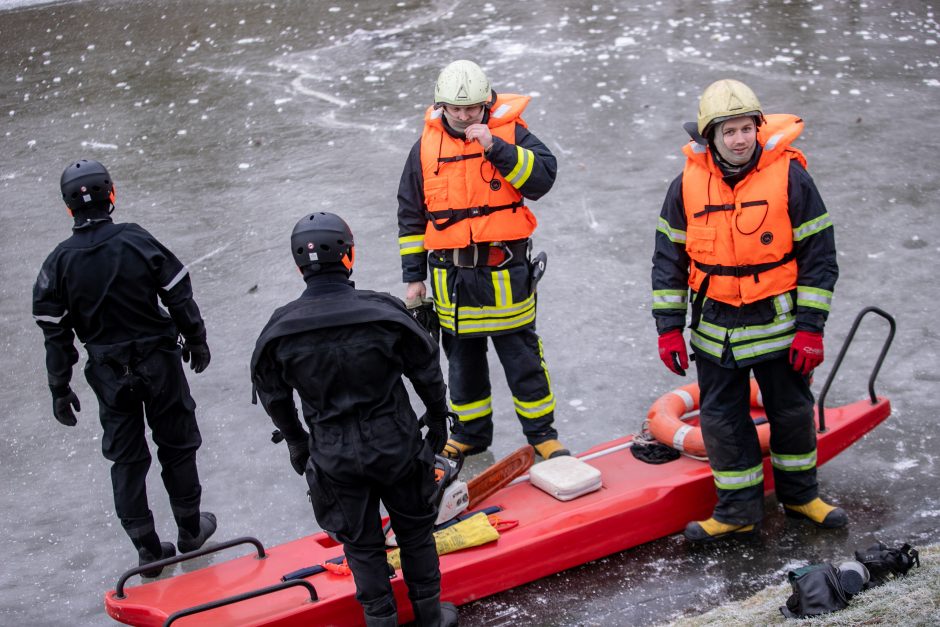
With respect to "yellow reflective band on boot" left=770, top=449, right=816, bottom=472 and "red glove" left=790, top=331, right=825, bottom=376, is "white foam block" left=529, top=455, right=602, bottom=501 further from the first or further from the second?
"red glove" left=790, top=331, right=825, bottom=376

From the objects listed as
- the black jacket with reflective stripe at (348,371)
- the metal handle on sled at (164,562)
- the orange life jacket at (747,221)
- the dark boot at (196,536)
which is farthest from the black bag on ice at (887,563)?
the dark boot at (196,536)

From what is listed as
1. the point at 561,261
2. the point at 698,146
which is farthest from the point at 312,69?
the point at 698,146

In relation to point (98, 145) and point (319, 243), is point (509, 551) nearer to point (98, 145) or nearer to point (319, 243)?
point (319, 243)

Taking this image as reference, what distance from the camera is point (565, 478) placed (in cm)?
512

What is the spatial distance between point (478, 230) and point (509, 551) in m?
1.68

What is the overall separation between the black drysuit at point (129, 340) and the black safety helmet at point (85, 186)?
0.32ft

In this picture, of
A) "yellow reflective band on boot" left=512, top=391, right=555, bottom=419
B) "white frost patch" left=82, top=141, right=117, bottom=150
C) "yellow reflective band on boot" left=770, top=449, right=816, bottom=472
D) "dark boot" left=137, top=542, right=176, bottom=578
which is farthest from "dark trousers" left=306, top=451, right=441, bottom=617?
"white frost patch" left=82, top=141, right=117, bottom=150

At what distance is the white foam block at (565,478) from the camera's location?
5.08 meters

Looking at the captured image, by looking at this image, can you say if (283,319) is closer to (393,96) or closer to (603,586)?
(603,586)

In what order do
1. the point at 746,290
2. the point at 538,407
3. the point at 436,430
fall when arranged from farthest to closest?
the point at 538,407 < the point at 746,290 < the point at 436,430

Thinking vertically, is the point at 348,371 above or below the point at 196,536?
above

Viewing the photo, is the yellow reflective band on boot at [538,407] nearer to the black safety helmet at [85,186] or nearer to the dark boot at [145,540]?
the dark boot at [145,540]

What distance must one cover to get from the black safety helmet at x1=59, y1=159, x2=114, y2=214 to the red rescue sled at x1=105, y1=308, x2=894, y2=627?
1.73 meters

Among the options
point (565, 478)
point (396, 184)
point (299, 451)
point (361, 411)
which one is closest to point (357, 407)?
point (361, 411)
